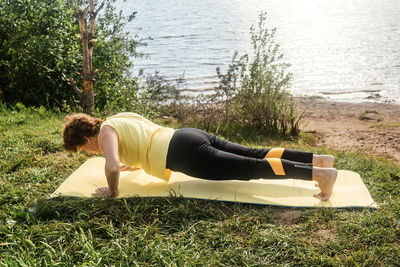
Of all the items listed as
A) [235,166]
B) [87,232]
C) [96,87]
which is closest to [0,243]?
[87,232]

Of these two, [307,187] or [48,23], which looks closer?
[307,187]

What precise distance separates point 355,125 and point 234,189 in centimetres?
469

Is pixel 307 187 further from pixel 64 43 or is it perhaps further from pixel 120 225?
pixel 64 43

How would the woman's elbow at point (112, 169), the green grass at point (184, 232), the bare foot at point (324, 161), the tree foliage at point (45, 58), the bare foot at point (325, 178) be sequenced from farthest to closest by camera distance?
the tree foliage at point (45, 58)
the bare foot at point (324, 161)
the bare foot at point (325, 178)
the woman's elbow at point (112, 169)
the green grass at point (184, 232)

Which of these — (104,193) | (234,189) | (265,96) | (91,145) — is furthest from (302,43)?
(104,193)

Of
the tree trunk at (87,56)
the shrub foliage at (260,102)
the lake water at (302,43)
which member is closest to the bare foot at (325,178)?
the shrub foliage at (260,102)

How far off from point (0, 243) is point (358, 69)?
1104cm

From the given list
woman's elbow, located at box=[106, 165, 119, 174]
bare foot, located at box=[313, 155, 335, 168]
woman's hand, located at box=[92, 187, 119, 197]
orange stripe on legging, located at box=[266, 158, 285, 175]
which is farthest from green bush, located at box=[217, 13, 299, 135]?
woman's elbow, located at box=[106, 165, 119, 174]

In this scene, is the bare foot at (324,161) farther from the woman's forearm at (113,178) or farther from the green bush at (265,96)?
the green bush at (265,96)

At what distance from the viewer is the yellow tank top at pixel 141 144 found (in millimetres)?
3350

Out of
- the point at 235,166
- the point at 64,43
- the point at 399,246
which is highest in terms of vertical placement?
the point at 64,43

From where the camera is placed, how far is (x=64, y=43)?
22.6ft

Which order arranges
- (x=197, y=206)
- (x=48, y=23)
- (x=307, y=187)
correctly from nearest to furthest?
1. (x=197, y=206)
2. (x=307, y=187)
3. (x=48, y=23)

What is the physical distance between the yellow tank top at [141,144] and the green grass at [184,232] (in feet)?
1.07
